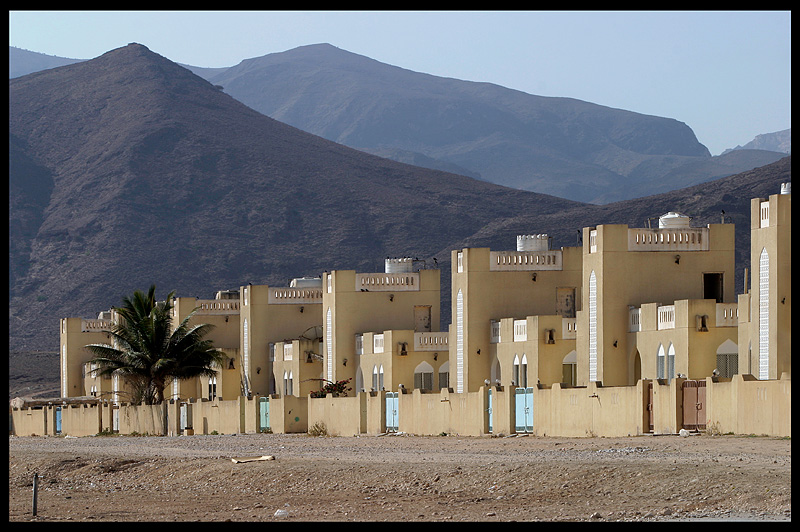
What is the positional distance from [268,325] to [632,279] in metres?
24.2

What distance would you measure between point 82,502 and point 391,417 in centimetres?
1936

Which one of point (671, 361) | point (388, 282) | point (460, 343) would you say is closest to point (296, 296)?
point (388, 282)

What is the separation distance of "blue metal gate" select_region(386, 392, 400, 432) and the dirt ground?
9.44 metres

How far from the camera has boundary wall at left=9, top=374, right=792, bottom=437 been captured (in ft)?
97.8

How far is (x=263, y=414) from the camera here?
5212 cm

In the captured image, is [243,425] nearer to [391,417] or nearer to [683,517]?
[391,417]

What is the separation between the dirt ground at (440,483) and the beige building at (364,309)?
85.4 feet

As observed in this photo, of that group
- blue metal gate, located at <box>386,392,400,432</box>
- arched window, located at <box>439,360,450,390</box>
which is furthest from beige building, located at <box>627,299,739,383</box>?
arched window, located at <box>439,360,450,390</box>

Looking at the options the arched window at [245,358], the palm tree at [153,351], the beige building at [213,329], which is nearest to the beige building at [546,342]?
the arched window at [245,358]

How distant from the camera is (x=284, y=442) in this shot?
41.3 metres

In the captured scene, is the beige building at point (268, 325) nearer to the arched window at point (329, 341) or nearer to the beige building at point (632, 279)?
the arched window at point (329, 341)

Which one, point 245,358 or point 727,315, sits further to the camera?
point 245,358

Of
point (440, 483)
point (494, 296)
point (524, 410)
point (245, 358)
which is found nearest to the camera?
point (440, 483)

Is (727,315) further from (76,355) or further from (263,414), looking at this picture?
(76,355)
